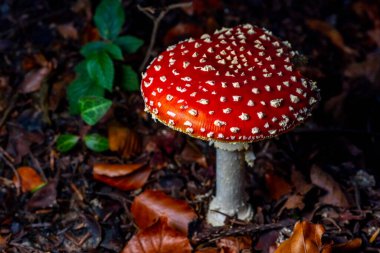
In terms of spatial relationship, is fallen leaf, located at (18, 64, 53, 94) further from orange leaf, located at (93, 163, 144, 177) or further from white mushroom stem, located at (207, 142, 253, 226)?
white mushroom stem, located at (207, 142, 253, 226)

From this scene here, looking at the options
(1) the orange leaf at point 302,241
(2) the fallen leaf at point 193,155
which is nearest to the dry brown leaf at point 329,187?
(1) the orange leaf at point 302,241

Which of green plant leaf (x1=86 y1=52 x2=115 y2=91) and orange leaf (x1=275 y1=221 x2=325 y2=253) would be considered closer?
orange leaf (x1=275 y1=221 x2=325 y2=253)

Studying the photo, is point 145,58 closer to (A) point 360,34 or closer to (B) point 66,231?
(B) point 66,231

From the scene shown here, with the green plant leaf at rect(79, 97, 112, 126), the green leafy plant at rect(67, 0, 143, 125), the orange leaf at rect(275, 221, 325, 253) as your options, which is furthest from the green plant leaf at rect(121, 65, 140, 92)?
the orange leaf at rect(275, 221, 325, 253)

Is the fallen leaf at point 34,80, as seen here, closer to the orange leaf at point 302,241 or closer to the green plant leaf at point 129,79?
the green plant leaf at point 129,79

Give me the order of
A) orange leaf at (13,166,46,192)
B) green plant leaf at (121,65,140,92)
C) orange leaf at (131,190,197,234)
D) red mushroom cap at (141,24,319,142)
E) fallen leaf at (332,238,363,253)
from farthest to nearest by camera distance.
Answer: green plant leaf at (121,65,140,92)
orange leaf at (13,166,46,192)
orange leaf at (131,190,197,234)
fallen leaf at (332,238,363,253)
red mushroom cap at (141,24,319,142)

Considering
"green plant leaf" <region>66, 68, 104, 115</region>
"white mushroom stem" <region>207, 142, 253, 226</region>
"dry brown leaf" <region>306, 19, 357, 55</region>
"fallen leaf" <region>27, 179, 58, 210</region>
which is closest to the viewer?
"white mushroom stem" <region>207, 142, 253, 226</region>
